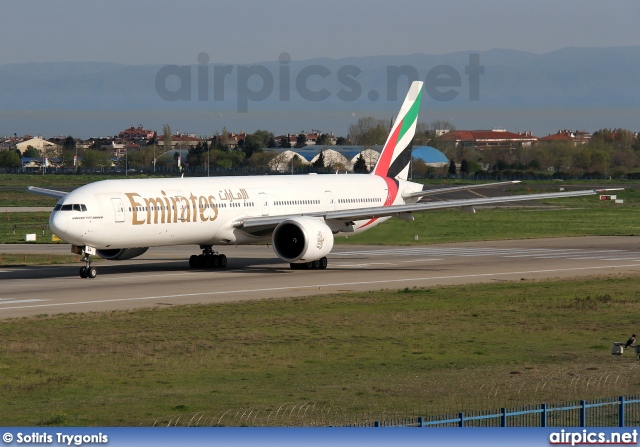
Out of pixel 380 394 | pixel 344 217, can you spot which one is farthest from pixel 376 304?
pixel 380 394

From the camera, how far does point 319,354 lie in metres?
31.6

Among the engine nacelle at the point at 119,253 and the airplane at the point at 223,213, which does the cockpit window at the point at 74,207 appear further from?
the engine nacelle at the point at 119,253

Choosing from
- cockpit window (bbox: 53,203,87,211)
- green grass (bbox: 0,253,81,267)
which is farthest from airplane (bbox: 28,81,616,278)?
green grass (bbox: 0,253,81,267)

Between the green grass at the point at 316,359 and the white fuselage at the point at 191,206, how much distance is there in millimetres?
9618

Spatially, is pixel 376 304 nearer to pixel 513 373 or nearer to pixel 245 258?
pixel 513 373

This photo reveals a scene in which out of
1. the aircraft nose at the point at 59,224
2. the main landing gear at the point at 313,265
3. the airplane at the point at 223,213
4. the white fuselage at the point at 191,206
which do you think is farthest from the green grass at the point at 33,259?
the aircraft nose at the point at 59,224

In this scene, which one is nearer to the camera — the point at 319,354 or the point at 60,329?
the point at 319,354

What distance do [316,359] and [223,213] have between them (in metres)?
24.0

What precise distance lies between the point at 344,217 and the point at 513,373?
93.0 ft

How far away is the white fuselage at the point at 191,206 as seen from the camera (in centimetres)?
4868

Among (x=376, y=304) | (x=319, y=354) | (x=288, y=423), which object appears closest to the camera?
(x=288, y=423)

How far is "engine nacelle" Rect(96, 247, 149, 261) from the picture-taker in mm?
53969

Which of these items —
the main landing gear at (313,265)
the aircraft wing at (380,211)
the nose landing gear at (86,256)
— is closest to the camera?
the nose landing gear at (86,256)

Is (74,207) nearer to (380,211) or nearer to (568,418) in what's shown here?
(380,211)
